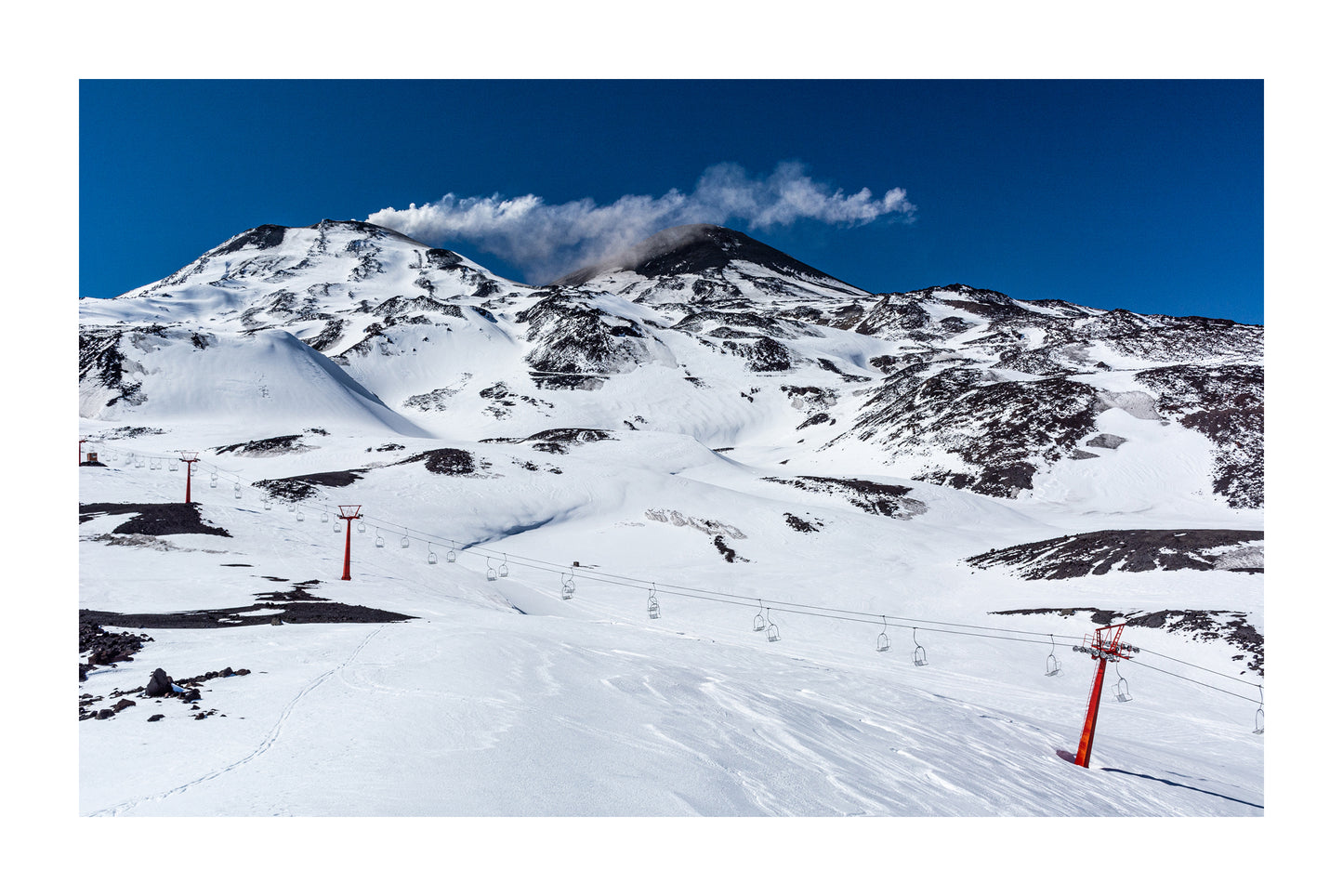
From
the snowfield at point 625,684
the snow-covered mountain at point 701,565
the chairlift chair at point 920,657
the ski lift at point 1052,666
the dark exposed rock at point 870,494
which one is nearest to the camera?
the snowfield at point 625,684

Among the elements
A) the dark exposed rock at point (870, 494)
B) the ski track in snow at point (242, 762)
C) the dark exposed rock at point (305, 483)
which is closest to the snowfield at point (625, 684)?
the ski track in snow at point (242, 762)

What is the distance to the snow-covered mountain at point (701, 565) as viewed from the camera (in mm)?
9172

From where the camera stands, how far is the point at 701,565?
3875 centimetres

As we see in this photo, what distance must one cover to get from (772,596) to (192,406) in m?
72.7

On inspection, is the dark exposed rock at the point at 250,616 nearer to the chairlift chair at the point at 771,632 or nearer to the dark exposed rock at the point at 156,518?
the dark exposed rock at the point at 156,518

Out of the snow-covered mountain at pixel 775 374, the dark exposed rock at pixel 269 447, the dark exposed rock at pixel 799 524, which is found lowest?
the dark exposed rock at pixel 799 524

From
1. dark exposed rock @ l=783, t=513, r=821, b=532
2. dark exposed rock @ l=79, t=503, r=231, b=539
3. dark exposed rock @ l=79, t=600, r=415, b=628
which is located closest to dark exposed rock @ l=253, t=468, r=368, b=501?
dark exposed rock @ l=79, t=503, r=231, b=539

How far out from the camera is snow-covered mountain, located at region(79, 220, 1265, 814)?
9.17 meters

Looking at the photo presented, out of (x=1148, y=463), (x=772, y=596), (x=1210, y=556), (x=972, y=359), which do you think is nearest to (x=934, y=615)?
(x=772, y=596)

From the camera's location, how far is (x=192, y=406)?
2948 inches

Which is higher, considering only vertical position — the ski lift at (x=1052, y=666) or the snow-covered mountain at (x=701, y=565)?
the snow-covered mountain at (x=701, y=565)

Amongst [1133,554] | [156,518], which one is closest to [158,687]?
→ [156,518]
